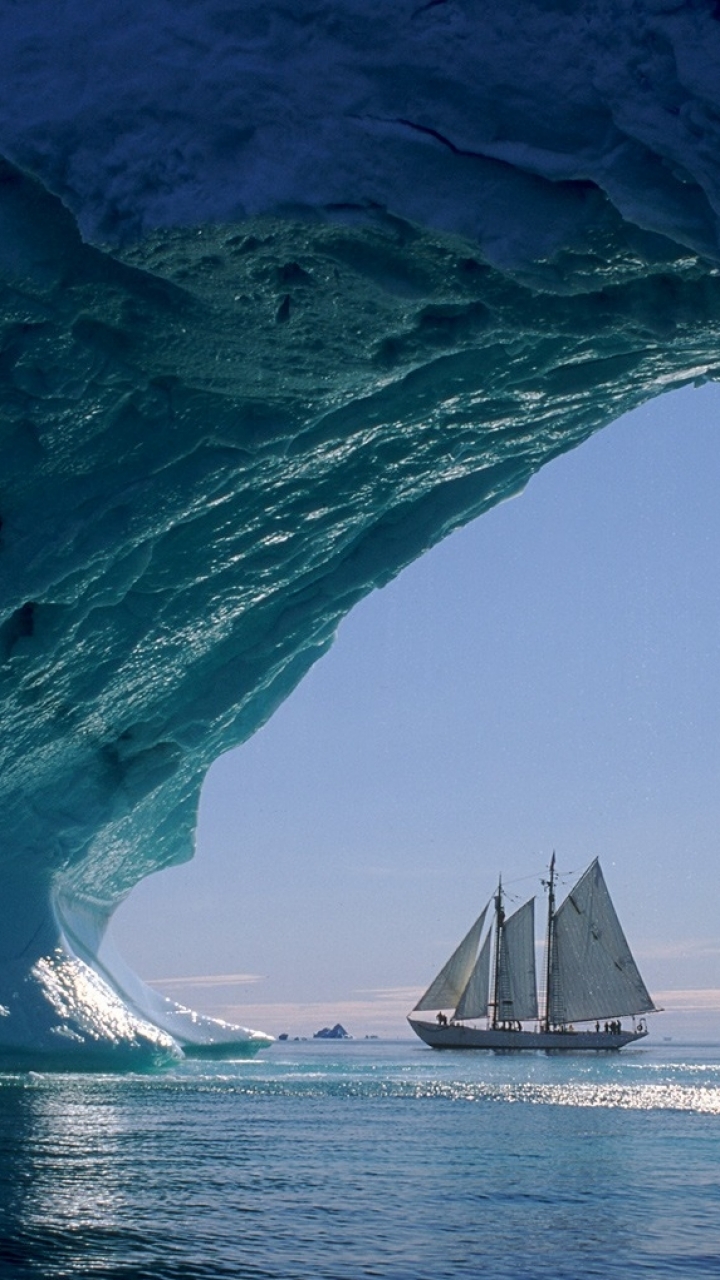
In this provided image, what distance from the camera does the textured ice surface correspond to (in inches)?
275

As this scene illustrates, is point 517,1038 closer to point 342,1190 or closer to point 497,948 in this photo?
point 497,948

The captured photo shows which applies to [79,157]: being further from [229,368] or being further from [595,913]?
[595,913]

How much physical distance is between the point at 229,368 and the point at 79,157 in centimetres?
200

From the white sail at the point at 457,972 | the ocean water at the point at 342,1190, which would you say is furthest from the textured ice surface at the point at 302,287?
the white sail at the point at 457,972

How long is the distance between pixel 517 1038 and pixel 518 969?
3839 millimetres

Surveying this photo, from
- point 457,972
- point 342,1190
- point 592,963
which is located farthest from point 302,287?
point 457,972

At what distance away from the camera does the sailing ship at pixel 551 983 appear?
6531 cm

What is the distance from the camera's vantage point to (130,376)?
31.4 ft

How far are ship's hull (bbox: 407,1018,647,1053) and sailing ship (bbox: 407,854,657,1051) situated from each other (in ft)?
0.19

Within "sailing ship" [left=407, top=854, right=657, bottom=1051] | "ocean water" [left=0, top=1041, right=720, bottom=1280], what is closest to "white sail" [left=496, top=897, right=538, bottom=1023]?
"sailing ship" [left=407, top=854, right=657, bottom=1051]

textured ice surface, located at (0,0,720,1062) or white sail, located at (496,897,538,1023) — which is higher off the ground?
textured ice surface, located at (0,0,720,1062)

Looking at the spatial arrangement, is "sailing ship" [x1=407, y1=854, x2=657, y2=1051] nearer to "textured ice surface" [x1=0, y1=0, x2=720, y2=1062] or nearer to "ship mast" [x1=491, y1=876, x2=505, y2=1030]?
"ship mast" [x1=491, y1=876, x2=505, y2=1030]

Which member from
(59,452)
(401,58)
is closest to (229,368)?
(59,452)

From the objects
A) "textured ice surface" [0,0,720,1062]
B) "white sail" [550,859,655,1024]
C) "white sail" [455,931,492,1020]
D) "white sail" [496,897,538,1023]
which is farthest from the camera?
"white sail" [455,931,492,1020]
